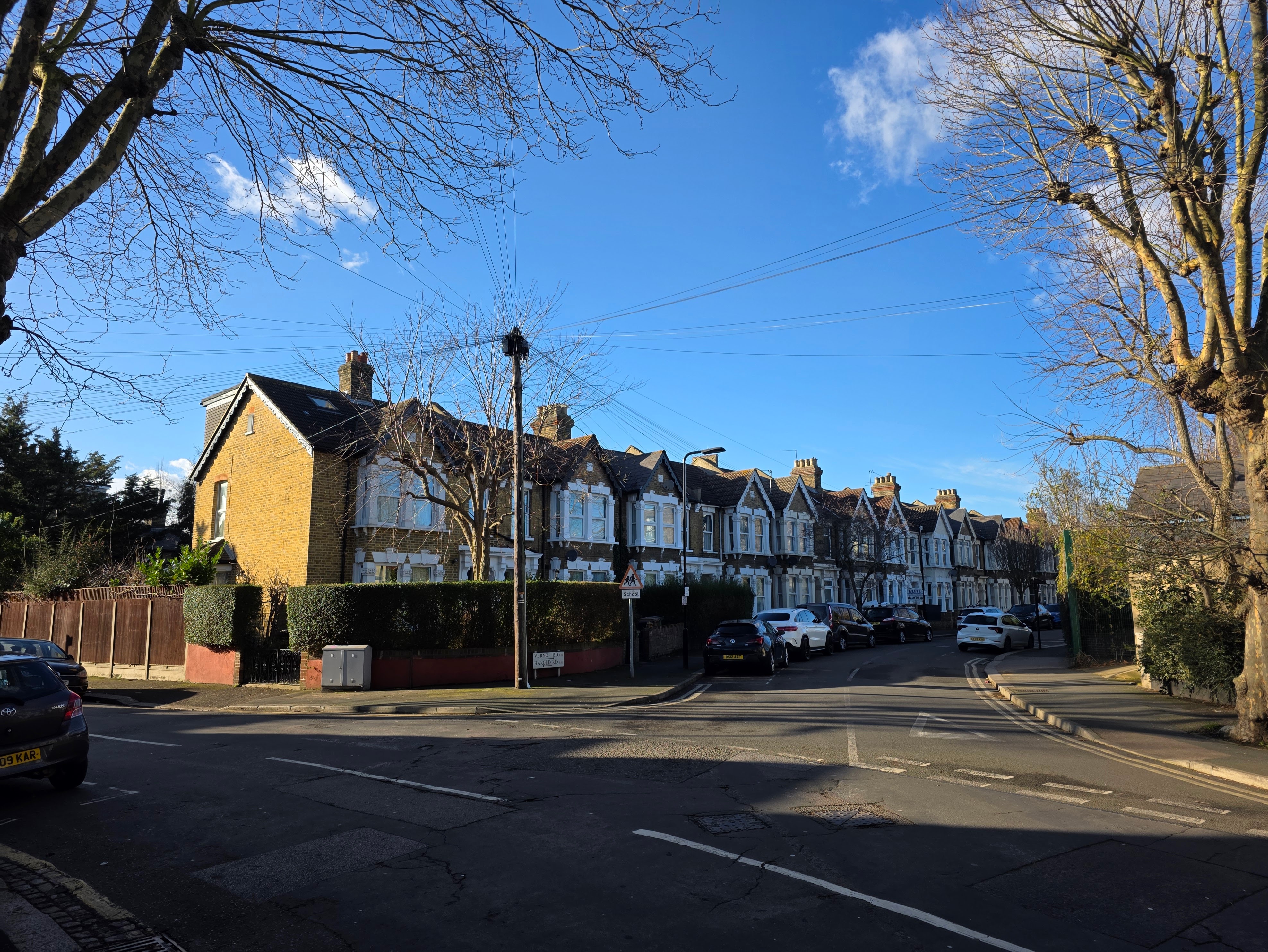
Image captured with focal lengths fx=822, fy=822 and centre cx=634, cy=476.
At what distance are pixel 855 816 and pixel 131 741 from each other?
36.9 ft

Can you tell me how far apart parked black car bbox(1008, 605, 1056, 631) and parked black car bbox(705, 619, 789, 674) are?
20.1m

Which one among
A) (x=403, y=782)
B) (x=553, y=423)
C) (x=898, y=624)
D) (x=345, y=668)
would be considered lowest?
(x=403, y=782)

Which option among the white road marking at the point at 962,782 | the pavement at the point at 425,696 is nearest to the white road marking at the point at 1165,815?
the white road marking at the point at 962,782

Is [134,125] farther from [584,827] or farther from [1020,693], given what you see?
[1020,693]

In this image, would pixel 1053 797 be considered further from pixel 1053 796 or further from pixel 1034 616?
pixel 1034 616

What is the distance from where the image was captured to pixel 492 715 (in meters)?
15.5

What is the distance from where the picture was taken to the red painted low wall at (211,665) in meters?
22.0

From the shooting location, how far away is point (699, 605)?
3262 cm

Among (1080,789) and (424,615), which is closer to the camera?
(1080,789)

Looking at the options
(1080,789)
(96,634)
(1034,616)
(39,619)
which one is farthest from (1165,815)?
(1034,616)

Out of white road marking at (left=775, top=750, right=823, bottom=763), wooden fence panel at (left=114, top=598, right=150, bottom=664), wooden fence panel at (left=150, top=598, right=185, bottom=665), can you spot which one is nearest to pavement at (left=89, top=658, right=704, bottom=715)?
wooden fence panel at (left=150, top=598, right=185, bottom=665)

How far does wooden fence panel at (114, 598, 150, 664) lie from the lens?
25.1 m

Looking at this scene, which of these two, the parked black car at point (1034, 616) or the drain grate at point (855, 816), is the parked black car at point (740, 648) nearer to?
the drain grate at point (855, 816)

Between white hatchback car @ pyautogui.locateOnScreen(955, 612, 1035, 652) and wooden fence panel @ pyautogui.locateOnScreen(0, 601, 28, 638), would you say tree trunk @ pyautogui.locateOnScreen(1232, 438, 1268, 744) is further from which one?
wooden fence panel @ pyautogui.locateOnScreen(0, 601, 28, 638)
